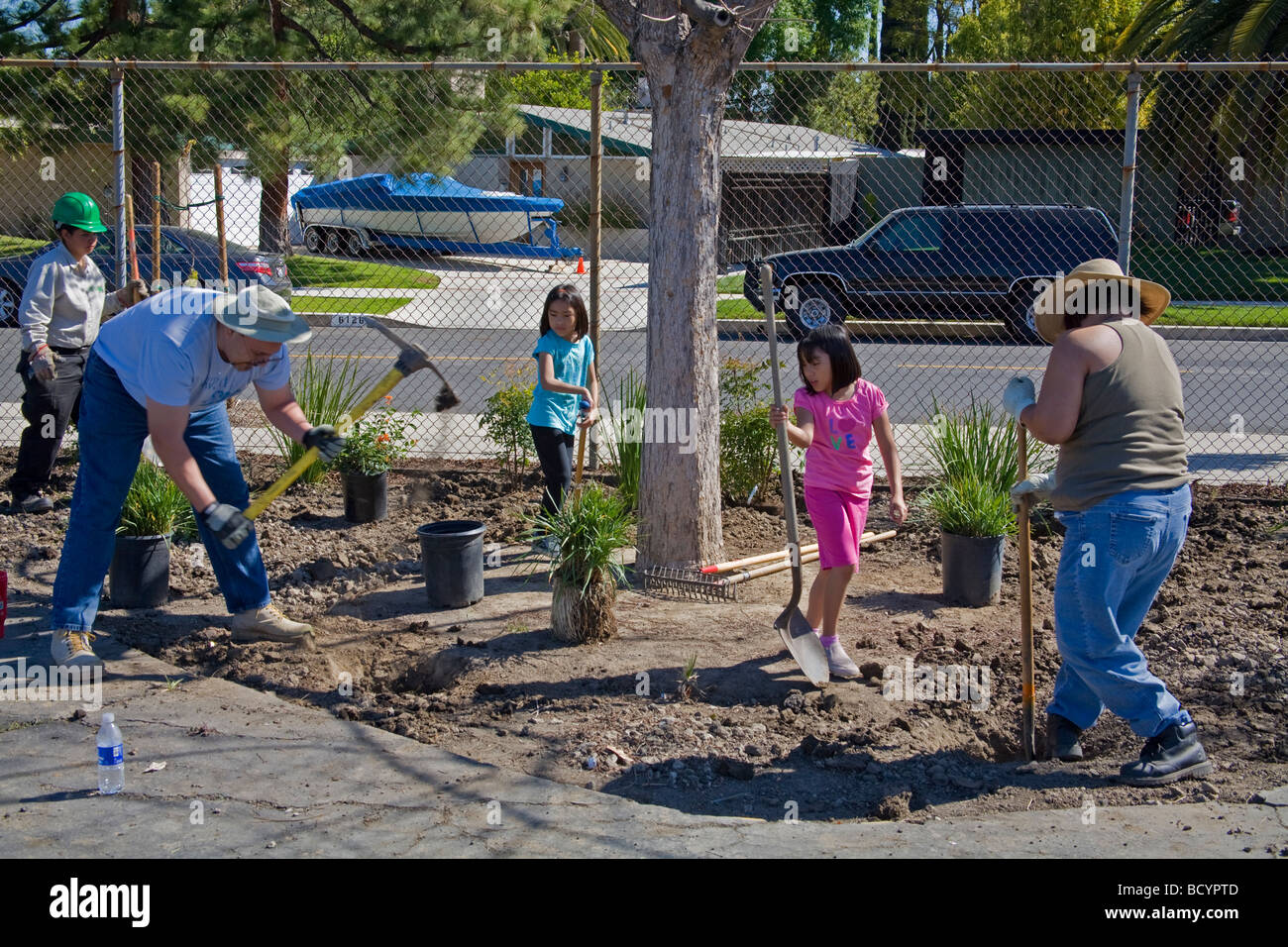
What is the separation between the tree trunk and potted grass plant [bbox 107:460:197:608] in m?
2.47

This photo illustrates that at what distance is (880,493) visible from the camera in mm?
8000

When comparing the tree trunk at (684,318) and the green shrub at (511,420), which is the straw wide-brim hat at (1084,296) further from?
the green shrub at (511,420)

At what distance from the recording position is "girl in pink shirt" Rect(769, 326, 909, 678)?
5.17 metres

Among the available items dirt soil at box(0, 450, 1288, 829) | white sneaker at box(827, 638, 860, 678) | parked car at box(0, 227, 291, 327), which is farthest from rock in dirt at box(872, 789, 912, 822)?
parked car at box(0, 227, 291, 327)

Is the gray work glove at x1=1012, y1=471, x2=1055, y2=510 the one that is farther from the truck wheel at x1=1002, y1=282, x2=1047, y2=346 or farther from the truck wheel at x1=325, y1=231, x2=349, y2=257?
the truck wheel at x1=325, y1=231, x2=349, y2=257

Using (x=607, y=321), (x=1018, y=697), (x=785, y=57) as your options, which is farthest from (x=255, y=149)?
(x=785, y=57)

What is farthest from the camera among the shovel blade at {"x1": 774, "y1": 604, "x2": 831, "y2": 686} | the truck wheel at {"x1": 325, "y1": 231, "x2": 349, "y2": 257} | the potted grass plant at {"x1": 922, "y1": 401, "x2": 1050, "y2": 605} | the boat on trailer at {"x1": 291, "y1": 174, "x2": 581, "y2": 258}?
the truck wheel at {"x1": 325, "y1": 231, "x2": 349, "y2": 257}

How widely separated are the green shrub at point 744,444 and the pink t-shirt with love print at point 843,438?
207cm

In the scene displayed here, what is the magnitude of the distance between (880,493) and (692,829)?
4.58 metres

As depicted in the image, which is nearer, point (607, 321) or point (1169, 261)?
point (607, 321)

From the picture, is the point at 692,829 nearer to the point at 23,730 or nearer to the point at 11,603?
the point at 23,730

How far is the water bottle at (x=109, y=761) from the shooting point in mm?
3957

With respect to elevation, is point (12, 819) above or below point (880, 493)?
below

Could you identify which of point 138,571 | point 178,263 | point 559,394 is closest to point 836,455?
point 559,394
